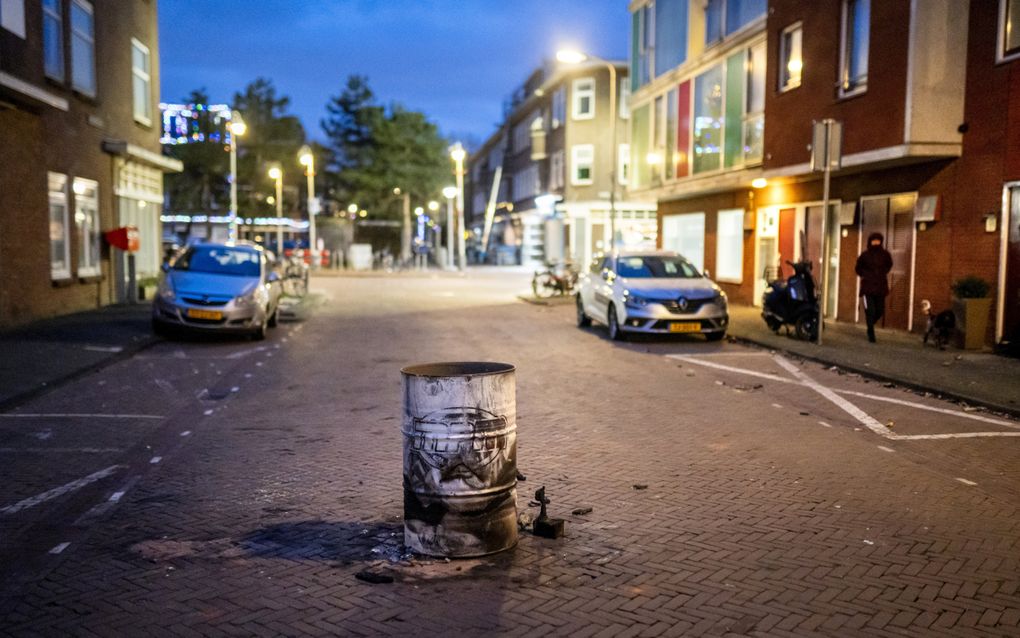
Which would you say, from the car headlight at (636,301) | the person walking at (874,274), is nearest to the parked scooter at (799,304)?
the person walking at (874,274)

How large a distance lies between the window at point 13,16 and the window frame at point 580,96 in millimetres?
32203

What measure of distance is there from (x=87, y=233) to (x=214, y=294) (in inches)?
292

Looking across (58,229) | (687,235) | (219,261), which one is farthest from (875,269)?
(58,229)

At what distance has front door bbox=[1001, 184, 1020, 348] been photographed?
45.5 feet

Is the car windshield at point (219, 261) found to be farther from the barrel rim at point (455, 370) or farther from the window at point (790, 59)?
the barrel rim at point (455, 370)

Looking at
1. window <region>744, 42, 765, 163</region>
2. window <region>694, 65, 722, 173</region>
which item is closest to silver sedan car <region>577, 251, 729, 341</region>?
window <region>744, 42, 765, 163</region>

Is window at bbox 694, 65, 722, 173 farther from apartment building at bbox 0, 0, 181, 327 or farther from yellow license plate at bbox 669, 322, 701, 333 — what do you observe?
apartment building at bbox 0, 0, 181, 327

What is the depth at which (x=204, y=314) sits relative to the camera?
51.7 ft

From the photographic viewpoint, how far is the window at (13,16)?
53.2ft

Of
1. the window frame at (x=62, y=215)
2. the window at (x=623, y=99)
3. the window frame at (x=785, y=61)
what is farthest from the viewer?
the window at (x=623, y=99)

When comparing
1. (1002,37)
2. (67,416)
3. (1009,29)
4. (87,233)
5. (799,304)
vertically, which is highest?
(1009,29)

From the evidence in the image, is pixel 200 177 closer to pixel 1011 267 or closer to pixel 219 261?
pixel 219 261

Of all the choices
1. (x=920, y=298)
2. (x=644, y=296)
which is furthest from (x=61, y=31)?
(x=920, y=298)

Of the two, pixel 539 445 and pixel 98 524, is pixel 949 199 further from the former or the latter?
pixel 98 524
